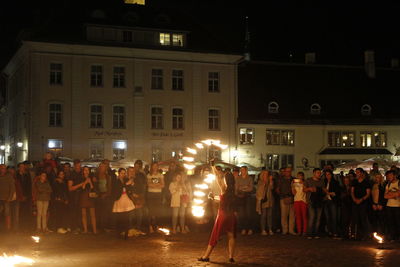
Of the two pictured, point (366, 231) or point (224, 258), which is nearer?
point (224, 258)

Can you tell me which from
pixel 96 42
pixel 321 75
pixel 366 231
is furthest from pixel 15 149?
pixel 366 231

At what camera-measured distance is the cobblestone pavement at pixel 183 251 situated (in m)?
12.8

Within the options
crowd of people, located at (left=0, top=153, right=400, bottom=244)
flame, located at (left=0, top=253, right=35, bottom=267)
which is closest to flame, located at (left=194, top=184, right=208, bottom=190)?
crowd of people, located at (left=0, top=153, right=400, bottom=244)

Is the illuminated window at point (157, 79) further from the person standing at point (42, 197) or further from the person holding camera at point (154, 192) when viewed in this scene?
the person standing at point (42, 197)

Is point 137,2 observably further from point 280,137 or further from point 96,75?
point 280,137

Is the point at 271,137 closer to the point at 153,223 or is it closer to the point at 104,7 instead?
the point at 104,7

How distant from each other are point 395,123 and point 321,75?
26.1 feet

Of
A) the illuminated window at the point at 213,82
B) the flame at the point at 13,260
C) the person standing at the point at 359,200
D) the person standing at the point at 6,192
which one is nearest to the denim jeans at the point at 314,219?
the person standing at the point at 359,200

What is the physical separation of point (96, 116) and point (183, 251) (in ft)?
110

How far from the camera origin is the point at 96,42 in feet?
151

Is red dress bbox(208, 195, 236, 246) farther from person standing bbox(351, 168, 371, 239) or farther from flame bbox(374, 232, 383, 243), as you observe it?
flame bbox(374, 232, 383, 243)

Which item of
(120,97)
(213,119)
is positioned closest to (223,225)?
(120,97)

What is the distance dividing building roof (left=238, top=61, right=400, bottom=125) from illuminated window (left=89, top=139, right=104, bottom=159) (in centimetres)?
1211

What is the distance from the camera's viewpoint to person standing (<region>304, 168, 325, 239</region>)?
17.4 metres
